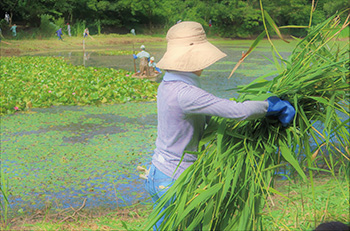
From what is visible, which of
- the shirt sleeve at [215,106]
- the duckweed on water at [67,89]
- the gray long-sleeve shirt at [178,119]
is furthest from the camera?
the duckweed on water at [67,89]

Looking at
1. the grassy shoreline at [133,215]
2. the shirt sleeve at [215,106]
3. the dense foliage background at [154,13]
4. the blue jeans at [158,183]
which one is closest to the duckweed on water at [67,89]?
the grassy shoreline at [133,215]

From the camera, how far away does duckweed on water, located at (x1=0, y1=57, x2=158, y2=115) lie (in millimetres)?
7484

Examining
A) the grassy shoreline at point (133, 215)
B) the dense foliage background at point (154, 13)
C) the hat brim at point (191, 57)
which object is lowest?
the dense foliage background at point (154, 13)

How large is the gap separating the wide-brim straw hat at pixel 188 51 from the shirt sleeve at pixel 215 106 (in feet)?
0.34

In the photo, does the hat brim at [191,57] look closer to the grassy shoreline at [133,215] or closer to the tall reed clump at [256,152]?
the tall reed clump at [256,152]

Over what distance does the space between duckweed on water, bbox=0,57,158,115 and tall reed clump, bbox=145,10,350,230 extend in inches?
234

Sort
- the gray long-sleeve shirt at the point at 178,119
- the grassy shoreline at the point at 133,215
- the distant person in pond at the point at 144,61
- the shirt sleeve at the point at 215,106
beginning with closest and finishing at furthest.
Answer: the shirt sleeve at the point at 215,106 → the gray long-sleeve shirt at the point at 178,119 → the grassy shoreline at the point at 133,215 → the distant person in pond at the point at 144,61

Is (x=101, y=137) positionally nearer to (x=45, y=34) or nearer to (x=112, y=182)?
(x=112, y=182)

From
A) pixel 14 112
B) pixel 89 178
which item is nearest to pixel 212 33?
pixel 14 112

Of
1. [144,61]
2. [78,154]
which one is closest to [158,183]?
[78,154]

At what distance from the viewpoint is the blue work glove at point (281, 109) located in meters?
1.53

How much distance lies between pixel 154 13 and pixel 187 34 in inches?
1281

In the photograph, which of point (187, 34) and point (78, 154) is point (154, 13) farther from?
point (187, 34)

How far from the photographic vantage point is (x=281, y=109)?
154 centimetres
